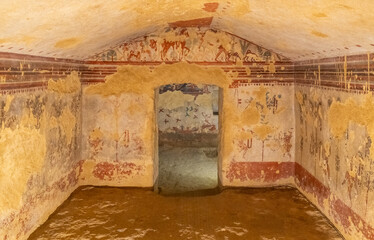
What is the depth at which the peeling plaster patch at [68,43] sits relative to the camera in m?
3.74

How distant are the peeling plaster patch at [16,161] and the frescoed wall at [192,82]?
1.65 m

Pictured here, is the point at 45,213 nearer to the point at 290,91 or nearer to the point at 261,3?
the point at 261,3

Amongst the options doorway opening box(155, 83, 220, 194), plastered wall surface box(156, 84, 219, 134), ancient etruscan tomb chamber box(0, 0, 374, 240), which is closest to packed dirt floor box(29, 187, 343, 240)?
ancient etruscan tomb chamber box(0, 0, 374, 240)

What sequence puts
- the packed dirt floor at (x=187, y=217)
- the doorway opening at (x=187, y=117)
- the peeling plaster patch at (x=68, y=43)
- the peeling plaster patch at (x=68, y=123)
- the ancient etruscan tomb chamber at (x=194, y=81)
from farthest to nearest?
the doorway opening at (x=187, y=117)
the peeling plaster patch at (x=68, y=123)
the packed dirt floor at (x=187, y=217)
the peeling plaster patch at (x=68, y=43)
the ancient etruscan tomb chamber at (x=194, y=81)

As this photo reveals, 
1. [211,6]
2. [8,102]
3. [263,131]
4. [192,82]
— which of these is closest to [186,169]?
[263,131]

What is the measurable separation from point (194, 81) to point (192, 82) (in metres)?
0.04

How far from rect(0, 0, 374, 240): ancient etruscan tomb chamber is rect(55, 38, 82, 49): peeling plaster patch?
0.02 metres

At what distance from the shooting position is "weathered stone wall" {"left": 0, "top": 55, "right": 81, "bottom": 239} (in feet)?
11.2

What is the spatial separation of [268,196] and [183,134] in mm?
4671

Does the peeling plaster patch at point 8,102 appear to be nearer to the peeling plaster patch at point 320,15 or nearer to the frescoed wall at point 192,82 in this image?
the frescoed wall at point 192,82

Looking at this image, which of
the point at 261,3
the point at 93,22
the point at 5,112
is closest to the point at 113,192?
the point at 5,112

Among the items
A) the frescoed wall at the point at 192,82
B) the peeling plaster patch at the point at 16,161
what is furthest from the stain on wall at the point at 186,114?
the peeling plaster patch at the point at 16,161

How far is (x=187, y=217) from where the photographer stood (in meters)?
4.48

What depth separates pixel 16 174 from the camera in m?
3.57
